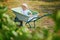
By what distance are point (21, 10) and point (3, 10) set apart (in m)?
4.53

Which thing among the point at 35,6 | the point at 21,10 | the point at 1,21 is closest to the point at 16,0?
the point at 35,6

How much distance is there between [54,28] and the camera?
32cm

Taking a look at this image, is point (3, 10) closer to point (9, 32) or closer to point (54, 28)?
point (9, 32)

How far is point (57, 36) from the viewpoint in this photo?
11.8 inches

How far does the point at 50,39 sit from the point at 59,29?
0.08 feet

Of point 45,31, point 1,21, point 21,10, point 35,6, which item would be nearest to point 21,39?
point 45,31

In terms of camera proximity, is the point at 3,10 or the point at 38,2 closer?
the point at 3,10

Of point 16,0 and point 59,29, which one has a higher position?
point 59,29

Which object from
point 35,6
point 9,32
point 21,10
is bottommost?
point 35,6

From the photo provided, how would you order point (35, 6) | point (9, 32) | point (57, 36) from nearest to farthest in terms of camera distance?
point (57, 36) → point (9, 32) → point (35, 6)

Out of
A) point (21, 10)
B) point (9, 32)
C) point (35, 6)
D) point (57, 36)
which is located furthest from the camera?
point (35, 6)

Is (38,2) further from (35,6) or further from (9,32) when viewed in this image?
(9,32)

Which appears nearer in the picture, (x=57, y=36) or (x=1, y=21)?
(x=57, y=36)

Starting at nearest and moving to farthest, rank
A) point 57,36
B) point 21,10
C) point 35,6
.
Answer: point 57,36, point 21,10, point 35,6
